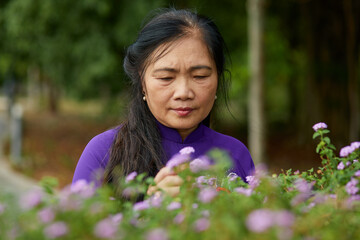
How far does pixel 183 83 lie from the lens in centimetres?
211

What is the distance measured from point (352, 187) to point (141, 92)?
1326mm

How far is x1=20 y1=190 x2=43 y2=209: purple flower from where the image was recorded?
3.47 feet

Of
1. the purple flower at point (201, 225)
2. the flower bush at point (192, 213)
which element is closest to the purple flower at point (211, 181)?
the flower bush at point (192, 213)

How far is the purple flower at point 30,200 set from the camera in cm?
106

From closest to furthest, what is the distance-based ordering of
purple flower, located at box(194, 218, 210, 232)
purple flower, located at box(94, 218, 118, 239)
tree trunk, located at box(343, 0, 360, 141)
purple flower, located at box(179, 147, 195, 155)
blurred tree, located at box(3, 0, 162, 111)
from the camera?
purple flower, located at box(94, 218, 118, 239), purple flower, located at box(194, 218, 210, 232), purple flower, located at box(179, 147, 195, 155), blurred tree, located at box(3, 0, 162, 111), tree trunk, located at box(343, 0, 360, 141)

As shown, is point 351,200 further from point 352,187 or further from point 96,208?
point 96,208

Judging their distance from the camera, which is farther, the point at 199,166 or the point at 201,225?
the point at 199,166

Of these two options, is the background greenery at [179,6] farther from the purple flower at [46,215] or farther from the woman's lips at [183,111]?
the purple flower at [46,215]

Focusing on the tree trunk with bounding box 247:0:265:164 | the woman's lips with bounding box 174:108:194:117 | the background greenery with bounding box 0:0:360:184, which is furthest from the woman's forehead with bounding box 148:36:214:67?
the background greenery with bounding box 0:0:360:184

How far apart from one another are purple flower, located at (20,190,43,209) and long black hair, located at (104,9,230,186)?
3.11ft

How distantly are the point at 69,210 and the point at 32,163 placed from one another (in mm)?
11794

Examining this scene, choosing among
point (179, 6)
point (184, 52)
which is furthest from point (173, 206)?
point (179, 6)

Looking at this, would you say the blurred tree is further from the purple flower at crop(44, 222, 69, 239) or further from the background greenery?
the purple flower at crop(44, 222, 69, 239)

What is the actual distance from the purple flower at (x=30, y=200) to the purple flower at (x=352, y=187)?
72 centimetres
